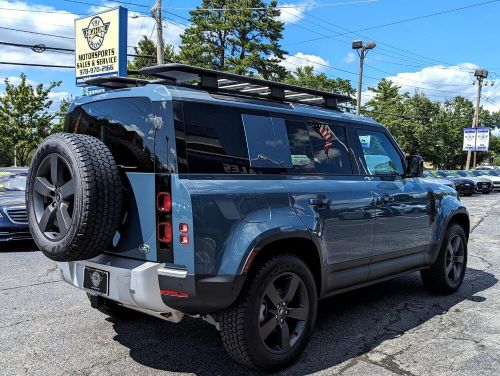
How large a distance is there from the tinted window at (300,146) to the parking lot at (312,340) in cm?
151

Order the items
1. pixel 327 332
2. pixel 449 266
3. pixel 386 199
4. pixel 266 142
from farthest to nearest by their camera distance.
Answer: pixel 449 266
pixel 386 199
pixel 327 332
pixel 266 142

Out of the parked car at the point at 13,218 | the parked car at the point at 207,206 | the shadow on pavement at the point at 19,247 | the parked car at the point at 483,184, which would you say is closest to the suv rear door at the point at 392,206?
the parked car at the point at 207,206

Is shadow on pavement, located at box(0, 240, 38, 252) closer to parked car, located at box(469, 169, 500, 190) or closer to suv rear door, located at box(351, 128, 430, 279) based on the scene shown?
suv rear door, located at box(351, 128, 430, 279)

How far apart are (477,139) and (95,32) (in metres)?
37.0

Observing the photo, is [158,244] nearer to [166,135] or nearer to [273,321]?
[166,135]

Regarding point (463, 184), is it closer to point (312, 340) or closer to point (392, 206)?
point (392, 206)

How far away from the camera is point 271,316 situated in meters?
3.59

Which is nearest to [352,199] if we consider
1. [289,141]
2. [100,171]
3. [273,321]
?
[289,141]

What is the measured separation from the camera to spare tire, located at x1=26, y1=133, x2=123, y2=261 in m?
3.12

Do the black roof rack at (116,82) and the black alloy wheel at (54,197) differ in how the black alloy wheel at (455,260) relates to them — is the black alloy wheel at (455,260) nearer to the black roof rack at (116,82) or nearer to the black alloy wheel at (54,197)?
the black roof rack at (116,82)

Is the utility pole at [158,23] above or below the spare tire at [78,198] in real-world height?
above

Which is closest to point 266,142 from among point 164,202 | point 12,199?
point 164,202

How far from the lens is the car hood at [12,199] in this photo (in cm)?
834

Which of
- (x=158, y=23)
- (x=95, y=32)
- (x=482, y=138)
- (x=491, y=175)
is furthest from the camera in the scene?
(x=482, y=138)
